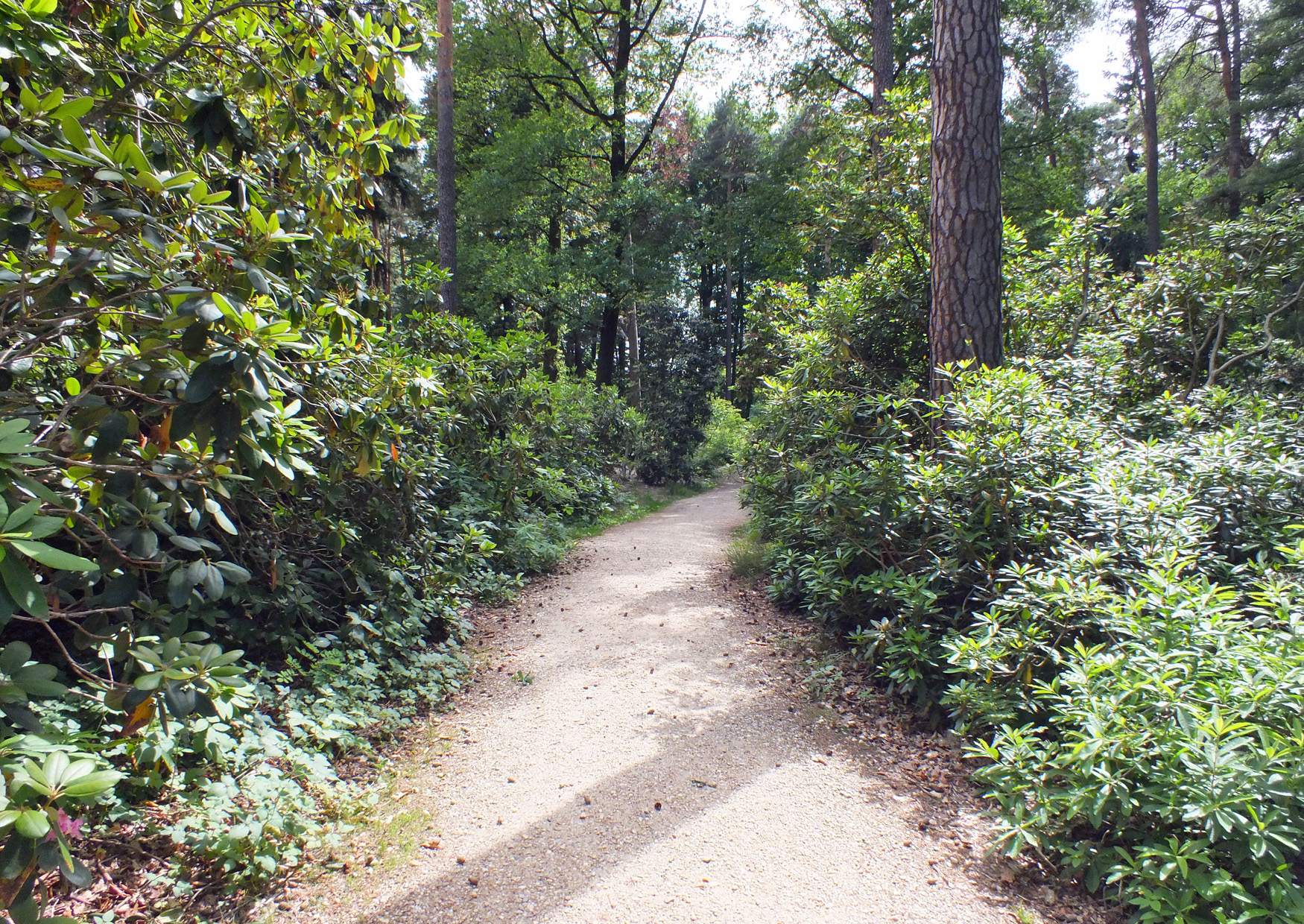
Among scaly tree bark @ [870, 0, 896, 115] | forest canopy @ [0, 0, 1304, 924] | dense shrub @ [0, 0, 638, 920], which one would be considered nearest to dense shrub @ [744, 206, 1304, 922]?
forest canopy @ [0, 0, 1304, 924]

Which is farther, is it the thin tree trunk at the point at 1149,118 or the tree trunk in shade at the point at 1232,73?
the thin tree trunk at the point at 1149,118

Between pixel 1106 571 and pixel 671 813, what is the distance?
2.41 metres

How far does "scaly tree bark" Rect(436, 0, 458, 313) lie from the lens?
1188 cm

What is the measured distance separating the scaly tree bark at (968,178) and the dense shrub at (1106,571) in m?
0.61

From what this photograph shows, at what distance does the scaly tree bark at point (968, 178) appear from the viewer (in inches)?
208

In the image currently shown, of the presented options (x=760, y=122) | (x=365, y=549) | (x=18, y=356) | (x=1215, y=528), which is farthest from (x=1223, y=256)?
(x=760, y=122)

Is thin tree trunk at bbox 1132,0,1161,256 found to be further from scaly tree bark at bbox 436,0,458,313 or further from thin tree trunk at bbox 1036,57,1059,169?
scaly tree bark at bbox 436,0,458,313

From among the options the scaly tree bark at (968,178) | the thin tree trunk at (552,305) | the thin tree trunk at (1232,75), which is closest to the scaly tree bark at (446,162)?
the thin tree trunk at (552,305)

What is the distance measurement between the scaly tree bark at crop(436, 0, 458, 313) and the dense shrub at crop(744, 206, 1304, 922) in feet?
26.1

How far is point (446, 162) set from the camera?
1242 centimetres

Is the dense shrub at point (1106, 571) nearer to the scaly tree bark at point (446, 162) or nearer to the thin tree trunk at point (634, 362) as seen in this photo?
the scaly tree bark at point (446, 162)

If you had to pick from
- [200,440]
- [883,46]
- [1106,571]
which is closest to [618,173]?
[883,46]

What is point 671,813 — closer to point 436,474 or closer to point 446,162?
point 436,474

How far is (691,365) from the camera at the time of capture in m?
26.7
